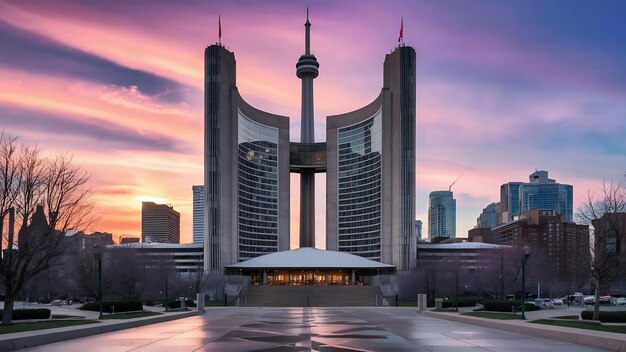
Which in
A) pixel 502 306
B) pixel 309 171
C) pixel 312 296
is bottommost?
pixel 312 296

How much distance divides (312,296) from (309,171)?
4417 inches

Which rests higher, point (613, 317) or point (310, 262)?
point (613, 317)

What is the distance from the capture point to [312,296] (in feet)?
263

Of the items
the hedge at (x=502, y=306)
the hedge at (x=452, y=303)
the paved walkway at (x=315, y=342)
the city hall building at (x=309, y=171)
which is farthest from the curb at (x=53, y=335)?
the city hall building at (x=309, y=171)

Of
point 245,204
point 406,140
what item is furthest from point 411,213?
point 245,204

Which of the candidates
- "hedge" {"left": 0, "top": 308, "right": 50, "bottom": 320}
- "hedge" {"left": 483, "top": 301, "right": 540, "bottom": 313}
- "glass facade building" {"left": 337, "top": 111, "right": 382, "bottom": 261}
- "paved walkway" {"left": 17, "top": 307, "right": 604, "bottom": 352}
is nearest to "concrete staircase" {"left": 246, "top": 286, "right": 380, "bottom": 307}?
"hedge" {"left": 483, "top": 301, "right": 540, "bottom": 313}

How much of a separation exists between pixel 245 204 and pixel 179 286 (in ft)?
244

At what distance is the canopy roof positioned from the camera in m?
120

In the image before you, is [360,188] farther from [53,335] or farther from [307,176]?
[53,335]

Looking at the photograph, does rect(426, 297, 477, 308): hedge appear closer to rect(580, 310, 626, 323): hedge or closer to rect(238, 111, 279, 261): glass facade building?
rect(580, 310, 626, 323): hedge

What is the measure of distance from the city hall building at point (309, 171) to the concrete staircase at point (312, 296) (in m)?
36.3

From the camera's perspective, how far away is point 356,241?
16700 centimetres

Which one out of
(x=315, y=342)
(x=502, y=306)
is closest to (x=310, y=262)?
(x=502, y=306)

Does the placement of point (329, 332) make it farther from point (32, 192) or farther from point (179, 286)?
point (179, 286)
